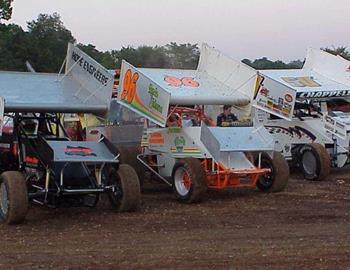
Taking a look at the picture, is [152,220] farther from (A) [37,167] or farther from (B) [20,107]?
(B) [20,107]

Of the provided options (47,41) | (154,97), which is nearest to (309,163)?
(154,97)

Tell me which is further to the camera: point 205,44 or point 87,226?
point 205,44

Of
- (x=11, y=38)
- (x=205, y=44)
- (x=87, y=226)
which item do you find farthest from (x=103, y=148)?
(x=11, y=38)

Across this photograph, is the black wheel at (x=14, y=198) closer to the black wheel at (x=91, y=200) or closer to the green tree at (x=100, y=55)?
the black wheel at (x=91, y=200)

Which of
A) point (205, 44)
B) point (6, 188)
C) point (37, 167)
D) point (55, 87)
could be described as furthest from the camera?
point (205, 44)

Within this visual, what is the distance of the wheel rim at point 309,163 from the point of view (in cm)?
1424

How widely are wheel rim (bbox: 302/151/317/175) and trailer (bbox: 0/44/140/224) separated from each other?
539 cm

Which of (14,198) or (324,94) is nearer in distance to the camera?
(14,198)

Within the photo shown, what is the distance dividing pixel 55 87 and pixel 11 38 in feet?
143

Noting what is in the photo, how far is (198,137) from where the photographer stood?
454 inches

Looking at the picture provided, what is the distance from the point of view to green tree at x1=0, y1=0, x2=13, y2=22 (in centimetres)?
4203

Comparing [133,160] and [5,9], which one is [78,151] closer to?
[133,160]

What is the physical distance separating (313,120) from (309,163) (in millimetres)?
1223

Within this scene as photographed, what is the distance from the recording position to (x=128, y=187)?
9797 millimetres
